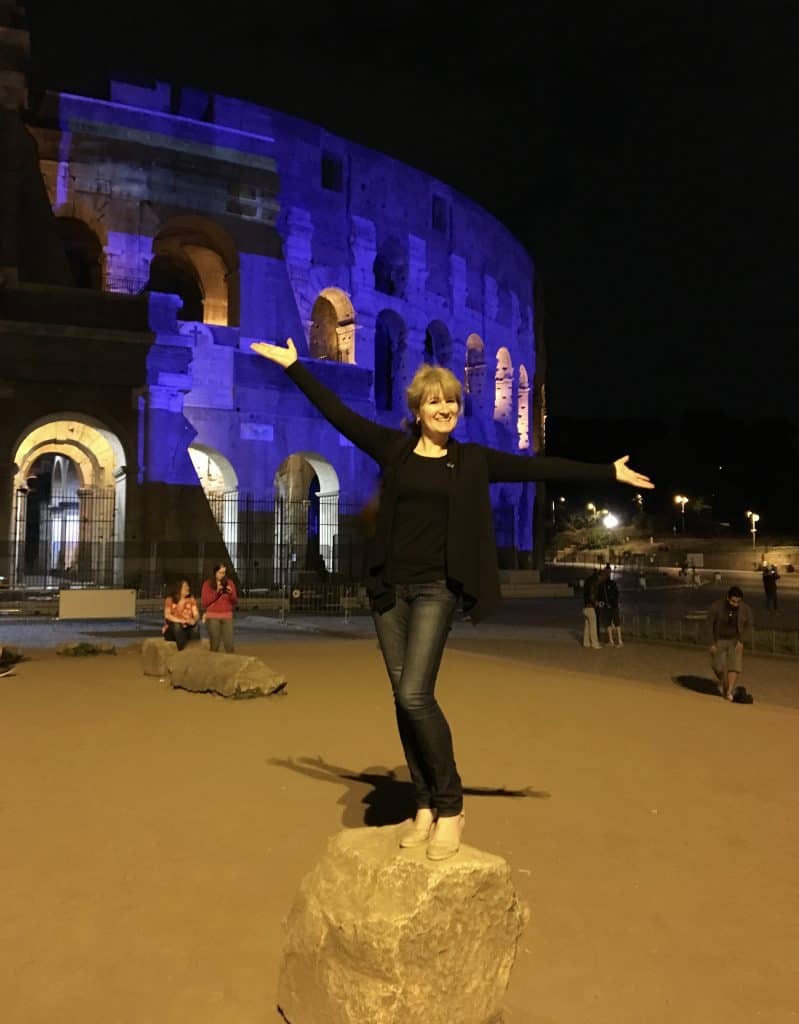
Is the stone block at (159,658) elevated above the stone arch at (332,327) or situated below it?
below

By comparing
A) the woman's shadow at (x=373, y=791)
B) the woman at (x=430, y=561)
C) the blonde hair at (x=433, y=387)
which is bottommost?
the woman's shadow at (x=373, y=791)

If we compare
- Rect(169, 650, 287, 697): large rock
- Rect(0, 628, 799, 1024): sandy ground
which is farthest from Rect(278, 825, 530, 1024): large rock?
Rect(169, 650, 287, 697): large rock

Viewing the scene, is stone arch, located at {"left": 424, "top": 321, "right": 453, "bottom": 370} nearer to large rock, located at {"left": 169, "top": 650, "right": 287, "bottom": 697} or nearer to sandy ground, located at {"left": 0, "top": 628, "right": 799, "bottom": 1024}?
large rock, located at {"left": 169, "top": 650, "right": 287, "bottom": 697}

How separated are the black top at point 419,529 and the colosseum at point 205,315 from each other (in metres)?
20.8

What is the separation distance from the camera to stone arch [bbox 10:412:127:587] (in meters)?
24.1

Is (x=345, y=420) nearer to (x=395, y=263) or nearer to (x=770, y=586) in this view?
(x=770, y=586)

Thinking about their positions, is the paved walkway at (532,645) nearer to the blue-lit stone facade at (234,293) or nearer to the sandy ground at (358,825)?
the sandy ground at (358,825)

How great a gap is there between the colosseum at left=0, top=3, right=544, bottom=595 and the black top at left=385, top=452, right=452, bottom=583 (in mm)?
20775

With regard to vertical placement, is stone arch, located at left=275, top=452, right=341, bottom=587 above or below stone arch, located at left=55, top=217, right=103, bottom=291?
below

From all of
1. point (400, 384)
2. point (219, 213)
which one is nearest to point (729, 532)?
point (400, 384)

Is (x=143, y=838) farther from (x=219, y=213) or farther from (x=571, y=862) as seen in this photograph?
(x=219, y=213)

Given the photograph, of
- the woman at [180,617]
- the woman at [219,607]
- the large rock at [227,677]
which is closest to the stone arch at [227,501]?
the woman at [180,617]

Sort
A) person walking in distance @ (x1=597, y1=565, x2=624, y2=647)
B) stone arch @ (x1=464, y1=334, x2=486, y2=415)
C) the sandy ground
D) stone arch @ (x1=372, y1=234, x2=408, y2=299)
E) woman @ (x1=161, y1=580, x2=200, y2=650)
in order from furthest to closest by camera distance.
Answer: stone arch @ (x1=464, y1=334, x2=486, y2=415) → stone arch @ (x1=372, y1=234, x2=408, y2=299) → person walking in distance @ (x1=597, y1=565, x2=624, y2=647) → woman @ (x1=161, y1=580, x2=200, y2=650) → the sandy ground

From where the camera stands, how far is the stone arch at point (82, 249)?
2825 centimetres
